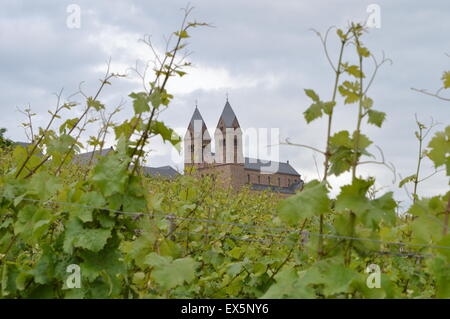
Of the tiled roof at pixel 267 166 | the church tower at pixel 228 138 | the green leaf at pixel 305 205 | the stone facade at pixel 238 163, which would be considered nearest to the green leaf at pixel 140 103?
the green leaf at pixel 305 205

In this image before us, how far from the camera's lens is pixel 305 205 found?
200 cm

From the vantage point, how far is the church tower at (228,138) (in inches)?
3381

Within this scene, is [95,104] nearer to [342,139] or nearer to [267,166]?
[342,139]

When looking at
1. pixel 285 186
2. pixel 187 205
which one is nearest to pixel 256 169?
pixel 285 186

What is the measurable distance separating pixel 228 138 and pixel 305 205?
8801 centimetres

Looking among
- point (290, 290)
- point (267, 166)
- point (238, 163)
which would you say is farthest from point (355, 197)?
point (267, 166)

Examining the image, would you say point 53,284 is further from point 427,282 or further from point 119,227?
point 427,282

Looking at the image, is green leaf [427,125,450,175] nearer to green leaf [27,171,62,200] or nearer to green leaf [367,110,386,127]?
green leaf [367,110,386,127]

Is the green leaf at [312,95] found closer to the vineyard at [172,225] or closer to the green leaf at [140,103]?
the vineyard at [172,225]

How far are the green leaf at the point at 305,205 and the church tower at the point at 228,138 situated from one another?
79691 mm

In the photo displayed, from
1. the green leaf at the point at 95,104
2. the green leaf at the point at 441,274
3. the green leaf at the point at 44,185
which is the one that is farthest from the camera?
the green leaf at the point at 95,104

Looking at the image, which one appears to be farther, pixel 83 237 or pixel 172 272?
pixel 83 237

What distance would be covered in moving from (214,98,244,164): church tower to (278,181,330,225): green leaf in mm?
79691
